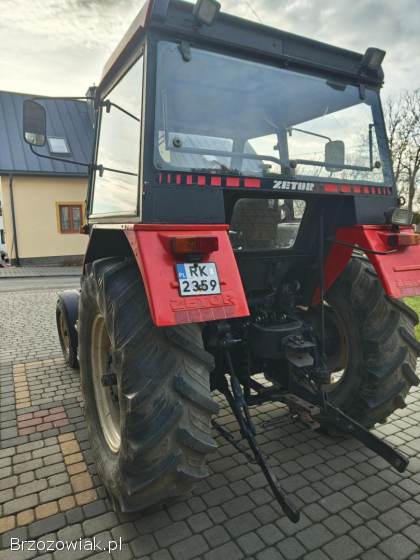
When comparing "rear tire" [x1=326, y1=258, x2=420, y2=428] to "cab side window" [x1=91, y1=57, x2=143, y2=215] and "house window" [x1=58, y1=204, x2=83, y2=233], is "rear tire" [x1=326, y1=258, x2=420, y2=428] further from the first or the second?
"house window" [x1=58, y1=204, x2=83, y2=233]

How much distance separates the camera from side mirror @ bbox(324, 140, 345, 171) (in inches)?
105

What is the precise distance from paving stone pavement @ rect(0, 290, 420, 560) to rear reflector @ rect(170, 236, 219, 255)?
132cm

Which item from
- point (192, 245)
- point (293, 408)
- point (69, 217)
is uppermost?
point (192, 245)

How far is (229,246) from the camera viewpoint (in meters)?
2.03

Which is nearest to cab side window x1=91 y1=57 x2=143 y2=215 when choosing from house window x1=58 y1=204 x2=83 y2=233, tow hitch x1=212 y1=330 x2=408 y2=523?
tow hitch x1=212 y1=330 x2=408 y2=523

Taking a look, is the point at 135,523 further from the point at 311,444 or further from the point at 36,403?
the point at 36,403

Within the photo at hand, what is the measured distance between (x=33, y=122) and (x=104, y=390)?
6.24 ft

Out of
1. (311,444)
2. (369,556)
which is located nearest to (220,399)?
(311,444)

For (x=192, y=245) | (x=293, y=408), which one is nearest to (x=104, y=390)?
(x=293, y=408)

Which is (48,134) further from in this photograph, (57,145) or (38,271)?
(38,271)

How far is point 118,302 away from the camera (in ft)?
6.62

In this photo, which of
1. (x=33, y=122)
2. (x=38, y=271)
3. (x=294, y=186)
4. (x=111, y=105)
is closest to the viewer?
(x=294, y=186)

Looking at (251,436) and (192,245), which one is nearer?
(192,245)

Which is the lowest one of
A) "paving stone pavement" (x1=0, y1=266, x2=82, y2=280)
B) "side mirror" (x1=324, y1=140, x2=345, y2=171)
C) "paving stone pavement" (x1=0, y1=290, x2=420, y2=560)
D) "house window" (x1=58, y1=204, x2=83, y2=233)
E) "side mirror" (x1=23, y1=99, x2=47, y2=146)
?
"paving stone pavement" (x1=0, y1=266, x2=82, y2=280)
